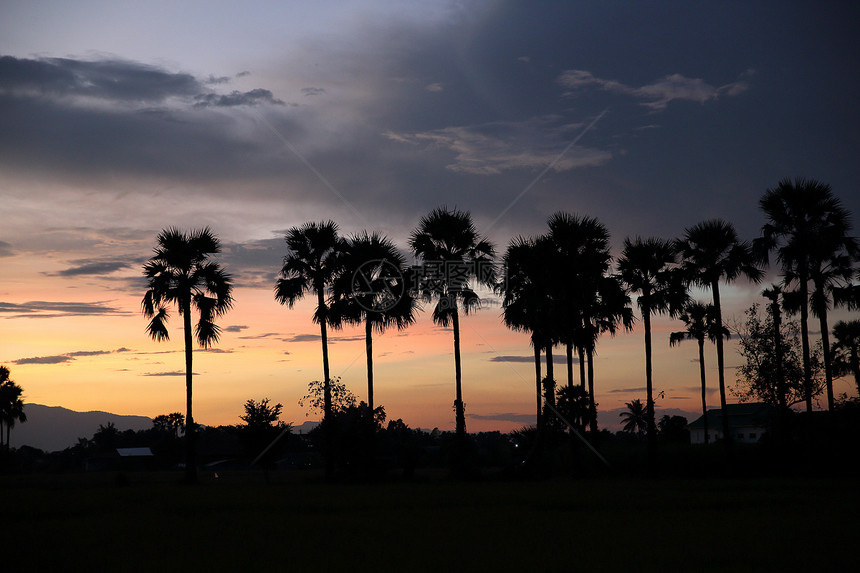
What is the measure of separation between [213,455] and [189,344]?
249ft

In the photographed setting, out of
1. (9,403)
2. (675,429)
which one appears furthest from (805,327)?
(9,403)

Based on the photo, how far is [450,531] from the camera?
64.4ft

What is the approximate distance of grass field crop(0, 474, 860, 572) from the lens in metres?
15.0

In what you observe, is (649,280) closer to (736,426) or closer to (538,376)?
(538,376)

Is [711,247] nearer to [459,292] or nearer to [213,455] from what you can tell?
[459,292]

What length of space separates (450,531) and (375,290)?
2820 cm

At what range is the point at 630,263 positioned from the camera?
46.3 metres

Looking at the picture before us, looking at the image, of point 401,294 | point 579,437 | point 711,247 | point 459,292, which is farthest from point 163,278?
point 711,247

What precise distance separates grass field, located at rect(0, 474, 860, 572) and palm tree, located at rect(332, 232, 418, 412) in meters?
14.6

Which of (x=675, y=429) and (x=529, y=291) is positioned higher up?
(x=529, y=291)

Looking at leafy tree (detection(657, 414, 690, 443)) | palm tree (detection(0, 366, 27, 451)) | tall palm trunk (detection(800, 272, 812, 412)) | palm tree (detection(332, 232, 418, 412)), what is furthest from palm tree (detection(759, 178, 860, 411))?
palm tree (detection(0, 366, 27, 451))

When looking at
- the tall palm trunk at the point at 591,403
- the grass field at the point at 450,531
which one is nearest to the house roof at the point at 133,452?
the tall palm trunk at the point at 591,403

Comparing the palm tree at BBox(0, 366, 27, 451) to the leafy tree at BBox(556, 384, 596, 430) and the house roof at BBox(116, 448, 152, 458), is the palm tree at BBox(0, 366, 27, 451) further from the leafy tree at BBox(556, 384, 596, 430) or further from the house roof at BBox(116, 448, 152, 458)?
the leafy tree at BBox(556, 384, 596, 430)

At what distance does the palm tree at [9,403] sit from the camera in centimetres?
10000
